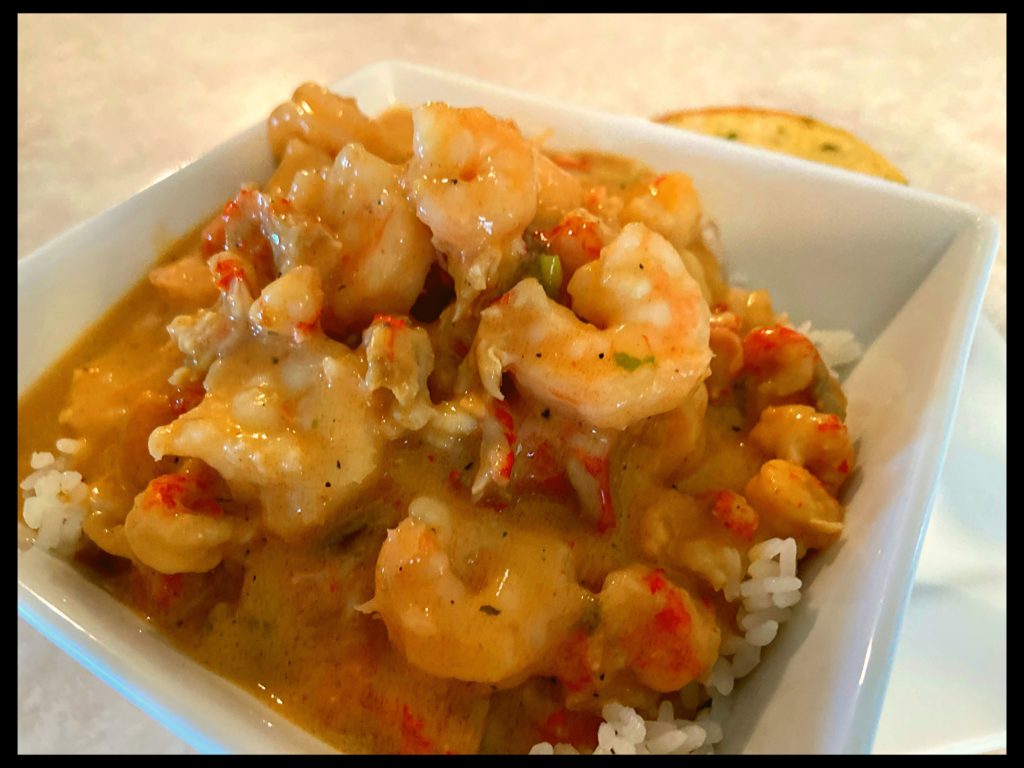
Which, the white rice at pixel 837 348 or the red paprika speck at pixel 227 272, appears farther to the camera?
the white rice at pixel 837 348

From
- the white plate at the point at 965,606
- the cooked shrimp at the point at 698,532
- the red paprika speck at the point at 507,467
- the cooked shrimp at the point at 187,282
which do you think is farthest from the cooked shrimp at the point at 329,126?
the white plate at the point at 965,606

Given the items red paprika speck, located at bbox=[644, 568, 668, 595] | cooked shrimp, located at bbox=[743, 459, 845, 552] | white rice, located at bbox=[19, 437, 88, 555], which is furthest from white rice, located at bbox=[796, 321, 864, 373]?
white rice, located at bbox=[19, 437, 88, 555]

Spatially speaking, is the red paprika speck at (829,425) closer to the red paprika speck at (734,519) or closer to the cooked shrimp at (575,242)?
the red paprika speck at (734,519)

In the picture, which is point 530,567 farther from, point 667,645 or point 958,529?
point 958,529

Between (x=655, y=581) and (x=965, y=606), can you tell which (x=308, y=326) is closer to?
(x=655, y=581)

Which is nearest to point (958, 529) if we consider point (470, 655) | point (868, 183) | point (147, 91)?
point (868, 183)

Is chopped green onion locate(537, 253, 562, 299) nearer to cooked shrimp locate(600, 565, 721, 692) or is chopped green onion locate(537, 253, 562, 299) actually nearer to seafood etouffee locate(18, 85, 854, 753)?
seafood etouffee locate(18, 85, 854, 753)
